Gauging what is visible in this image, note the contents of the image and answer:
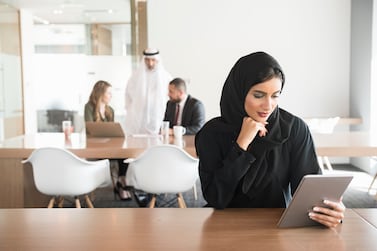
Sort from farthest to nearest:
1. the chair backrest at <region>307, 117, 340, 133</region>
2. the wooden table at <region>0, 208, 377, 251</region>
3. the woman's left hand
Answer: the chair backrest at <region>307, 117, 340, 133</region> → the woman's left hand → the wooden table at <region>0, 208, 377, 251</region>

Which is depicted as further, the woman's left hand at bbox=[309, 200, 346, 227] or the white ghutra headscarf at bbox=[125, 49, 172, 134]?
the white ghutra headscarf at bbox=[125, 49, 172, 134]

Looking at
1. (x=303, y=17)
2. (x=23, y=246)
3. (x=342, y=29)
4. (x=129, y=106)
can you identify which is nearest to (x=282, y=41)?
(x=303, y=17)

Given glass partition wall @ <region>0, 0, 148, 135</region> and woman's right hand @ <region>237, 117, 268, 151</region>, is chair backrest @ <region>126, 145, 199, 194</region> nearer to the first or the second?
woman's right hand @ <region>237, 117, 268, 151</region>

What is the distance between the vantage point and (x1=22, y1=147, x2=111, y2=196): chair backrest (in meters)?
2.76

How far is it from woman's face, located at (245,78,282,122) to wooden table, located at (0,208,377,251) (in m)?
0.34

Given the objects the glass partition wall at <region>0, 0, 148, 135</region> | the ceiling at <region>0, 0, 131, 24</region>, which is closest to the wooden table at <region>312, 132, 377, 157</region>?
the glass partition wall at <region>0, 0, 148, 135</region>

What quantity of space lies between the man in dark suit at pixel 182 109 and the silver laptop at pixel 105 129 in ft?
2.83

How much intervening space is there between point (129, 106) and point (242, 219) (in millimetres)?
2986

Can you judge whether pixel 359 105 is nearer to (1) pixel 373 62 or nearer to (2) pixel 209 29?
(1) pixel 373 62

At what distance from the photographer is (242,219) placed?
1.29 m

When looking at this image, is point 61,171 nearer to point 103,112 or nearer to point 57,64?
point 103,112

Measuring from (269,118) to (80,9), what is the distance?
20.4ft

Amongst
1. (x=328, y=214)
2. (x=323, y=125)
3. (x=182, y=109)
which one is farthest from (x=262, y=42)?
(x=328, y=214)

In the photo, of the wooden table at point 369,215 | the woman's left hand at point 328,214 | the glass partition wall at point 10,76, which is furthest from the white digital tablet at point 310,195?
the glass partition wall at point 10,76
